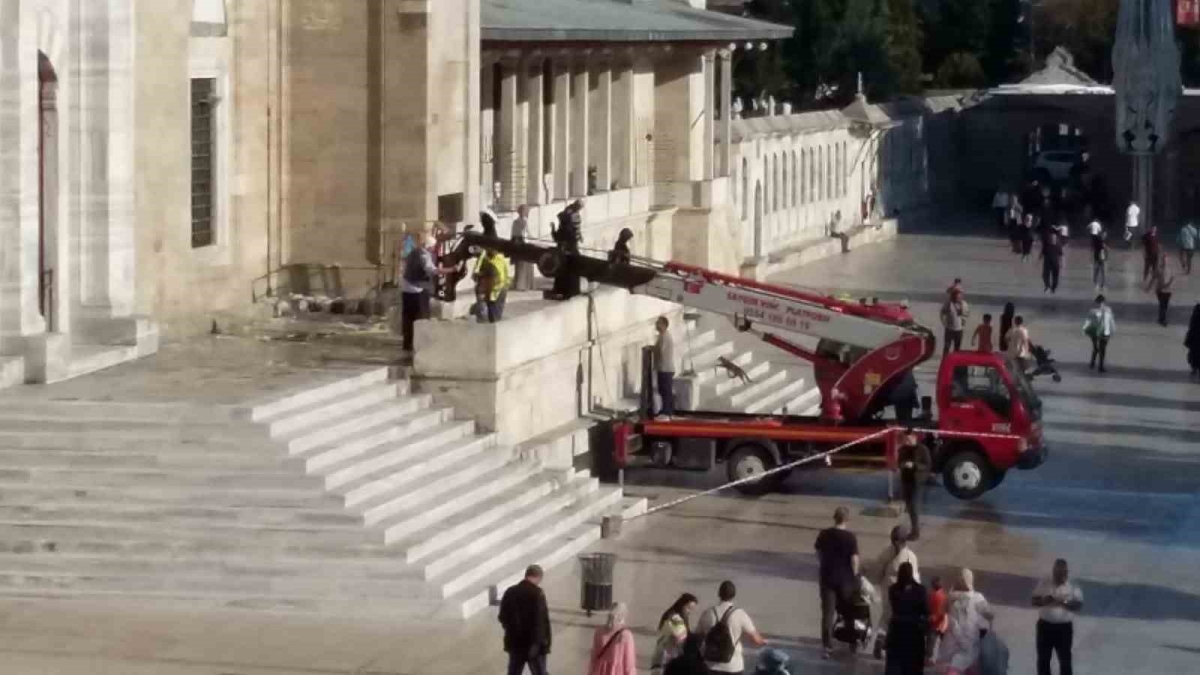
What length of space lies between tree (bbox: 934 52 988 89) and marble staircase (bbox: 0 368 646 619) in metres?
72.8

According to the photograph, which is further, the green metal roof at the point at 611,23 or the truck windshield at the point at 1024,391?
the green metal roof at the point at 611,23

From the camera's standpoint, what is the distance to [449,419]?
85.8 ft

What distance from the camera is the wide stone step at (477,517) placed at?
72.7 feet

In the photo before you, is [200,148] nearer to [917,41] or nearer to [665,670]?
[665,670]

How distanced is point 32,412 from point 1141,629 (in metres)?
9.45

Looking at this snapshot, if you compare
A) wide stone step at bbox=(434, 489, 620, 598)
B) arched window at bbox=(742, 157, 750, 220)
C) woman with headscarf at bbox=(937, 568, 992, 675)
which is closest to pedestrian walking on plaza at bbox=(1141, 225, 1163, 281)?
arched window at bbox=(742, 157, 750, 220)

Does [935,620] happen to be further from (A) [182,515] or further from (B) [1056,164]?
(B) [1056,164]

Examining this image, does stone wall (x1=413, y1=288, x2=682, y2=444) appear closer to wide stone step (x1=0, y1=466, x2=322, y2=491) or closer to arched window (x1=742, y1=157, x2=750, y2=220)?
wide stone step (x1=0, y1=466, x2=322, y2=491)

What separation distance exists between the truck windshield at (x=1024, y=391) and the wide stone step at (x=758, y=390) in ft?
17.3

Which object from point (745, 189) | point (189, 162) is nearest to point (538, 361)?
point (189, 162)

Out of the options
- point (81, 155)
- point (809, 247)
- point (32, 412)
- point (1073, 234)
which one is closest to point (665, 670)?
point (32, 412)

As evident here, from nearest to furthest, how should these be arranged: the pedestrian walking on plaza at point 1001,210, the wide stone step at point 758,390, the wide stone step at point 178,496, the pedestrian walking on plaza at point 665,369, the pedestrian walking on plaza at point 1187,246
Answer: the wide stone step at point 178,496, the pedestrian walking on plaza at point 665,369, the wide stone step at point 758,390, the pedestrian walking on plaza at point 1187,246, the pedestrian walking on plaza at point 1001,210

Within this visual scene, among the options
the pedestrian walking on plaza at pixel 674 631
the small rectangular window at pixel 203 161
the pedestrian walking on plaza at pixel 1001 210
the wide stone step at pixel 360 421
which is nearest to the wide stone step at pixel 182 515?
the wide stone step at pixel 360 421

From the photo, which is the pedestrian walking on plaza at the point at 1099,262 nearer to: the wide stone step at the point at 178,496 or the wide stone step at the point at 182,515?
the wide stone step at the point at 178,496
